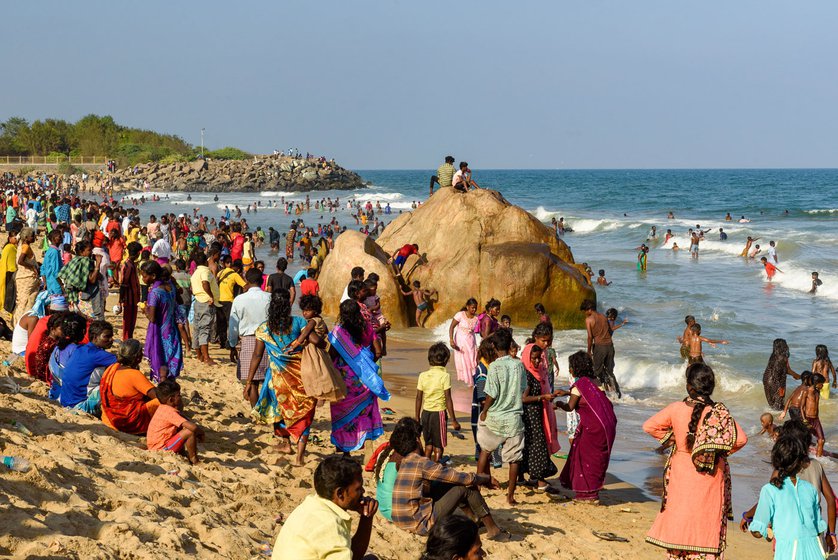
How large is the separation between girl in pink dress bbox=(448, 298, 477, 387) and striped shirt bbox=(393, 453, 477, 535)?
14.9ft

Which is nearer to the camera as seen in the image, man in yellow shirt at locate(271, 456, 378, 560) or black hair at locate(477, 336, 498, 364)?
man in yellow shirt at locate(271, 456, 378, 560)

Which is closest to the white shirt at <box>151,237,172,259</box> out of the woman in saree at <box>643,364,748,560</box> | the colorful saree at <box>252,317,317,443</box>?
the colorful saree at <box>252,317,317,443</box>

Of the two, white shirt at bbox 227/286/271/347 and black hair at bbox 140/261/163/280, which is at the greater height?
black hair at bbox 140/261/163/280

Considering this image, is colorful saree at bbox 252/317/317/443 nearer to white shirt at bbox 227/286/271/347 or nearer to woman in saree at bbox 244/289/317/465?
woman in saree at bbox 244/289/317/465

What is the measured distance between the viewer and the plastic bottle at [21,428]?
6707 millimetres

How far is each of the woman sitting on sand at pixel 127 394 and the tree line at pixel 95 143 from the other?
8538cm

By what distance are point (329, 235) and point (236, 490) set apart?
26800 mm

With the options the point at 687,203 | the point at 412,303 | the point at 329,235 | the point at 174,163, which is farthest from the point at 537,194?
the point at 412,303

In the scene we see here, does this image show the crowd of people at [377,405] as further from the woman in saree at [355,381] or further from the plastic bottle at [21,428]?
the plastic bottle at [21,428]

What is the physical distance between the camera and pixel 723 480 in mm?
5512

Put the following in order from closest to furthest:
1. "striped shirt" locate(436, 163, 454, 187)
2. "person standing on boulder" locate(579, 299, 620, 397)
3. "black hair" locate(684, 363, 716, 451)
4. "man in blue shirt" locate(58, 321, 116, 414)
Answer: "black hair" locate(684, 363, 716, 451) < "man in blue shirt" locate(58, 321, 116, 414) < "person standing on boulder" locate(579, 299, 620, 397) < "striped shirt" locate(436, 163, 454, 187)

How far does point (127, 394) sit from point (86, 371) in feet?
2.14

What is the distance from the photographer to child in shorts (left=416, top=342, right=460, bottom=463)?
27.0 ft

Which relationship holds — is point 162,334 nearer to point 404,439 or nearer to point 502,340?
point 502,340
